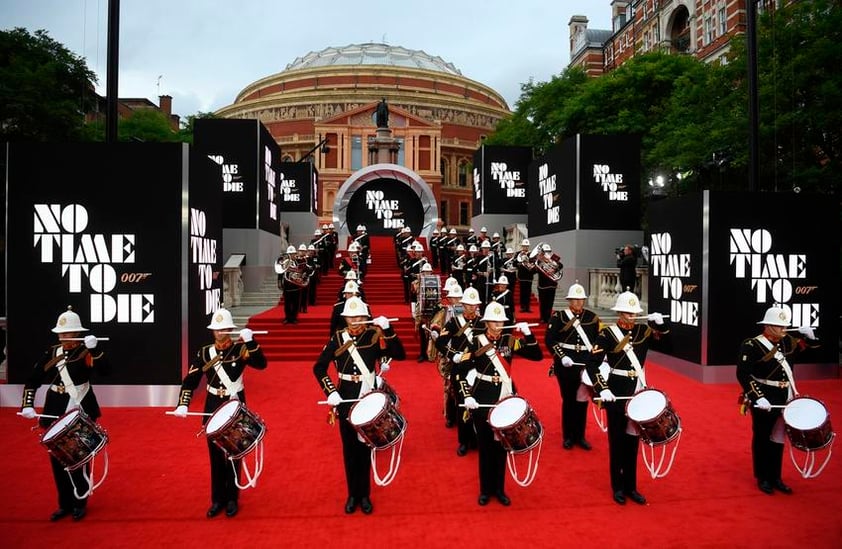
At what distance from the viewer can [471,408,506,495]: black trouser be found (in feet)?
20.9

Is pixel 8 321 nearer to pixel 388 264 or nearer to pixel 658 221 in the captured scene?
pixel 658 221

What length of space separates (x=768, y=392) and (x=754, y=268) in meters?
6.19

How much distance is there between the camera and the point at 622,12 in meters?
65.2

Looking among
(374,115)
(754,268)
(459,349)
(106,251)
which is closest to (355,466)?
(459,349)

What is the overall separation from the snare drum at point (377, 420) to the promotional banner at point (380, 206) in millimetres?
27269

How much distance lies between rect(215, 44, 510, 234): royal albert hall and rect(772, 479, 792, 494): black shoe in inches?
2000

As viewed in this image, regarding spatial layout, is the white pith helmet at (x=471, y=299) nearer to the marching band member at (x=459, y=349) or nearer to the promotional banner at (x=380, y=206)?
the marching band member at (x=459, y=349)

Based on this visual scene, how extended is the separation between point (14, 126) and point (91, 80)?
624 cm

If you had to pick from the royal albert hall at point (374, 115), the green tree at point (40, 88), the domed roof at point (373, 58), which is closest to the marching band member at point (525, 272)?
the green tree at point (40, 88)

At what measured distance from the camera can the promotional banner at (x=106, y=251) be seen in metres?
10.1

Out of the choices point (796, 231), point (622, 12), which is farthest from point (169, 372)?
point (622, 12)

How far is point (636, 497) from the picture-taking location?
6.36m

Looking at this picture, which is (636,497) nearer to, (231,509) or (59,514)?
(231,509)

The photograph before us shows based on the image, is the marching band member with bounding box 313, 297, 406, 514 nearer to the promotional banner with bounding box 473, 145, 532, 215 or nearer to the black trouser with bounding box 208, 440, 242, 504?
the black trouser with bounding box 208, 440, 242, 504
